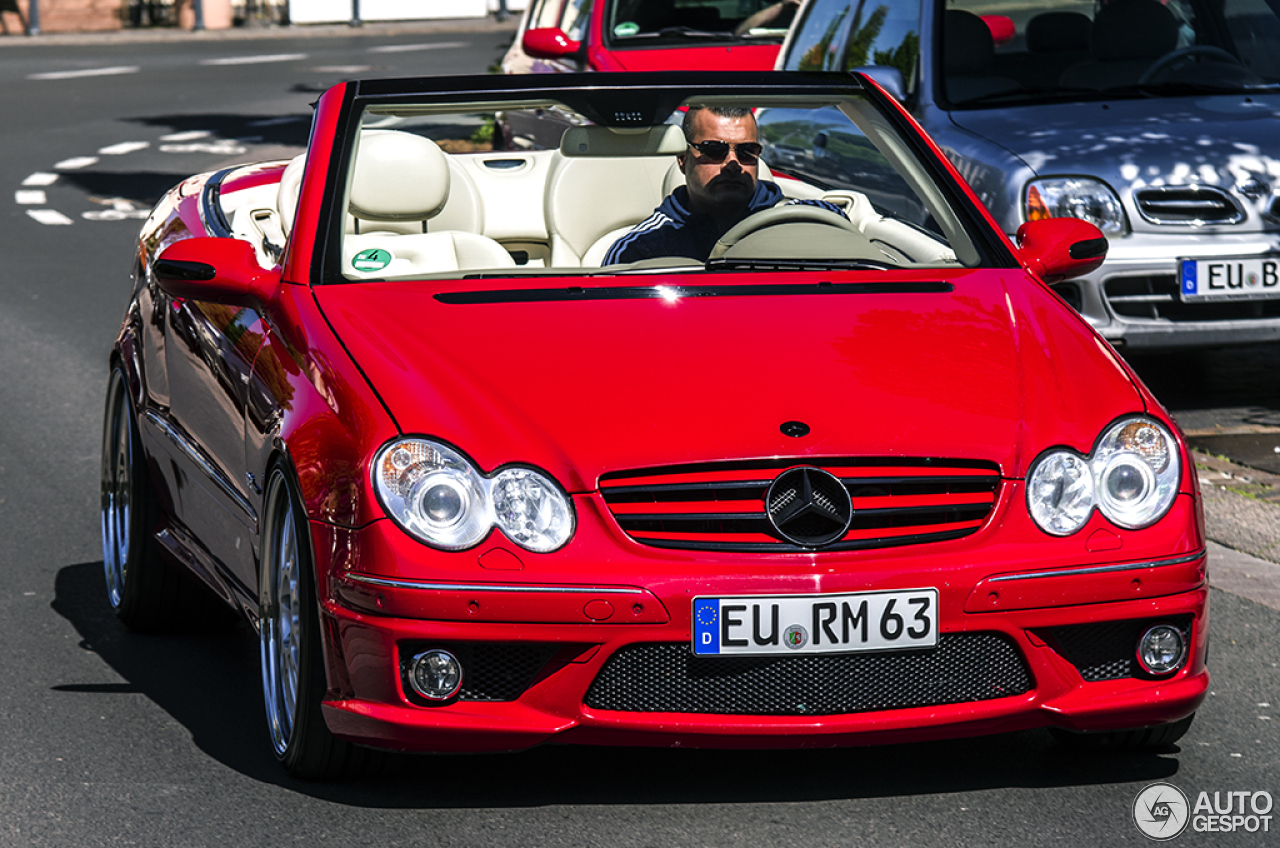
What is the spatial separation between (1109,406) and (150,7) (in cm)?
4090

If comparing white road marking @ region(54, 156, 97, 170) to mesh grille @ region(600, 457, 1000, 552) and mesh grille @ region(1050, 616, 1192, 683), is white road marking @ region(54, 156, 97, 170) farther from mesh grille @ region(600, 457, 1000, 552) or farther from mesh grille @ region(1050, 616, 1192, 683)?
mesh grille @ region(1050, 616, 1192, 683)

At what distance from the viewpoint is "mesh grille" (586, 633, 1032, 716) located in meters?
4.07

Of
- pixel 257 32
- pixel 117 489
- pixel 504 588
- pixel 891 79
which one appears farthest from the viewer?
pixel 257 32

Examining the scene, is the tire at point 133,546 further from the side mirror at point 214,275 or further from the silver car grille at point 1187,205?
the silver car grille at point 1187,205

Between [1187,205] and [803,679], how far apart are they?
485 centimetres

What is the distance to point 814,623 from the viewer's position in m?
4.02

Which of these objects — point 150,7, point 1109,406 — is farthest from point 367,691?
point 150,7

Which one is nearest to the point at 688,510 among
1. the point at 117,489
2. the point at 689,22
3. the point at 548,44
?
the point at 117,489

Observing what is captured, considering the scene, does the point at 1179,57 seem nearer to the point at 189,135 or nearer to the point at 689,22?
the point at 689,22

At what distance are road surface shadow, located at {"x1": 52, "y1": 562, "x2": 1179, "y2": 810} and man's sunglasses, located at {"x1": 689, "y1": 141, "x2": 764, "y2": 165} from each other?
5.39 feet

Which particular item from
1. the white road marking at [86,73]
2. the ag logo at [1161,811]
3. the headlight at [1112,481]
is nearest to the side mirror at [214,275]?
the headlight at [1112,481]

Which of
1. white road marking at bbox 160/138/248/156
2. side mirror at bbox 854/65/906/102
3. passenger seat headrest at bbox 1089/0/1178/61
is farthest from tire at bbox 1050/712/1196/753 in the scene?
white road marking at bbox 160/138/248/156

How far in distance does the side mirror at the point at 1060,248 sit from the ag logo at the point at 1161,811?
1.35m

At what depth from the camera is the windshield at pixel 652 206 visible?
17.1 feet
